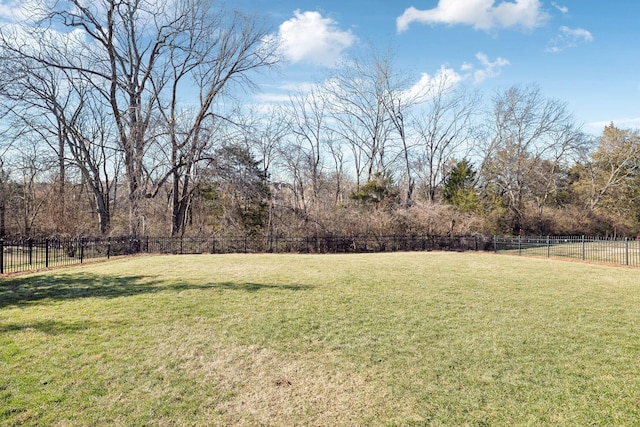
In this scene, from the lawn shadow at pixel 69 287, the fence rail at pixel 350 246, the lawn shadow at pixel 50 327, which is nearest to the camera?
the lawn shadow at pixel 50 327

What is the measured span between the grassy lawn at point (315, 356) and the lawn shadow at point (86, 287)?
0.28ft

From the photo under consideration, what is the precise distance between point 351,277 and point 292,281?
Answer: 1.77m

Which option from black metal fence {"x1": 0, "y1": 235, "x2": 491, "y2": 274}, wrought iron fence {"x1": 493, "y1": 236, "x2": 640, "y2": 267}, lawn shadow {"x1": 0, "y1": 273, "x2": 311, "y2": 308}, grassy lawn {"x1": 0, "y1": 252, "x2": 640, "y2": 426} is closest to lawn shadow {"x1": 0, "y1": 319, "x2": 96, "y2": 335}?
grassy lawn {"x1": 0, "y1": 252, "x2": 640, "y2": 426}

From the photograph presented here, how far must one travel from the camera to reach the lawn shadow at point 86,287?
7531mm

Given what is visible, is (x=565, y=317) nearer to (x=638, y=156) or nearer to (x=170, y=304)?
(x=170, y=304)

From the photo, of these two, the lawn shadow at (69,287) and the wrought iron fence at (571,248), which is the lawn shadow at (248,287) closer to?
the lawn shadow at (69,287)

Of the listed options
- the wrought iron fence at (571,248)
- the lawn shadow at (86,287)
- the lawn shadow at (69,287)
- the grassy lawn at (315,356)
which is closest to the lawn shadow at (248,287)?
the lawn shadow at (86,287)

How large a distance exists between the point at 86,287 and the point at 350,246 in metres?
16.2

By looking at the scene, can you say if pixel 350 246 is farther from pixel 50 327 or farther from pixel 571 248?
pixel 50 327

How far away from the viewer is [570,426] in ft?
10.2

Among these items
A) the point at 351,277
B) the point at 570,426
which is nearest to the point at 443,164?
the point at 351,277

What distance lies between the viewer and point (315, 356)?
4.59m

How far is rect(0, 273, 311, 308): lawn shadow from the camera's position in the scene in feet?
24.7

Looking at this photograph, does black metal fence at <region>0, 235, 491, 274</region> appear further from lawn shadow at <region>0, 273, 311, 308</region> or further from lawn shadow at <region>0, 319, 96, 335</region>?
lawn shadow at <region>0, 319, 96, 335</region>
